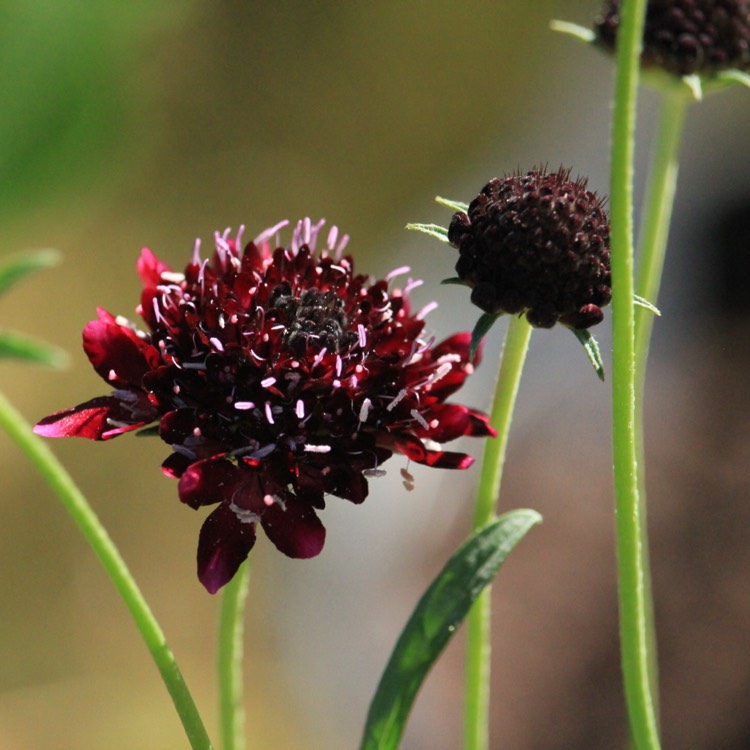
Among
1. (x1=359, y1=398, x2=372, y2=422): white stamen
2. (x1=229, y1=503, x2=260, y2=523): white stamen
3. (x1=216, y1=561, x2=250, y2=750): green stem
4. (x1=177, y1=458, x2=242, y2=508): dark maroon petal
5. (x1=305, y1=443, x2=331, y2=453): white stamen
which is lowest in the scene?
(x1=216, y1=561, x2=250, y2=750): green stem

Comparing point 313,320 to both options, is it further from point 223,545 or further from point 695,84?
point 695,84

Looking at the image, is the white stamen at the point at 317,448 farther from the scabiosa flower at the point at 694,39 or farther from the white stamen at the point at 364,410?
the scabiosa flower at the point at 694,39

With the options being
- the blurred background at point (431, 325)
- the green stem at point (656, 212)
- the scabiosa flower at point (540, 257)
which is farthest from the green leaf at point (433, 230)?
the blurred background at point (431, 325)

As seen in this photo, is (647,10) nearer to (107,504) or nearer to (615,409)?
(615,409)

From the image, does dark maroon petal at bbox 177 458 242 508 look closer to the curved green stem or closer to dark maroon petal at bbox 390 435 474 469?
dark maroon petal at bbox 390 435 474 469

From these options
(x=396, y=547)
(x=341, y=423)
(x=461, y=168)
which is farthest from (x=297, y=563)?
(x=341, y=423)

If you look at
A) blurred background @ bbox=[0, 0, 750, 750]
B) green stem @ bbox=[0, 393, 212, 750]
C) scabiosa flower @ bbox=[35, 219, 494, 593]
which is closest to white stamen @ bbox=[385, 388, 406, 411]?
scabiosa flower @ bbox=[35, 219, 494, 593]
